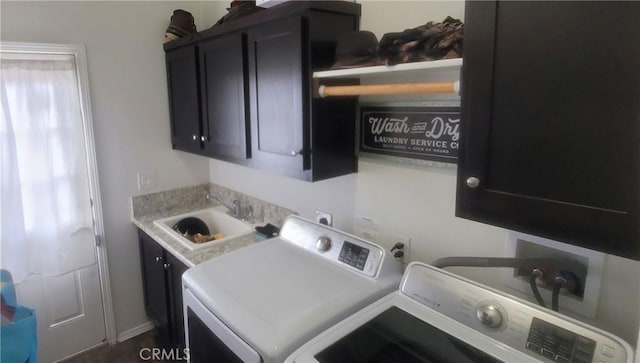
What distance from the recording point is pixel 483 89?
852 millimetres

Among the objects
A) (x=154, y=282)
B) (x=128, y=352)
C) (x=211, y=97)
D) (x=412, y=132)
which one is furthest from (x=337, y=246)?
(x=128, y=352)

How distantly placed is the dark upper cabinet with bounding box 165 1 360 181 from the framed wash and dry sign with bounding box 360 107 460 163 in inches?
4.1

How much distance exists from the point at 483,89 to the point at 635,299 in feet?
2.35

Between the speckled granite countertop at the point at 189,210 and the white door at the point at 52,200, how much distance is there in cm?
29

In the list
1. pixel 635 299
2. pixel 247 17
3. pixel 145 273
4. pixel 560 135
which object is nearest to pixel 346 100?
pixel 247 17

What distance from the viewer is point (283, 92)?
1.57m

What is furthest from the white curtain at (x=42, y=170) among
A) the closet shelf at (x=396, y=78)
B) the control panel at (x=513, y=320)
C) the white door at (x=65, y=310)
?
the control panel at (x=513, y=320)

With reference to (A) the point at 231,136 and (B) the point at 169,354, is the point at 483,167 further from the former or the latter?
(B) the point at 169,354

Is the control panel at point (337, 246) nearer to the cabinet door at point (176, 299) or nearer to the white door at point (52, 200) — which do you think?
the cabinet door at point (176, 299)

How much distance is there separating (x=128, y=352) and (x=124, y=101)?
1699 mm

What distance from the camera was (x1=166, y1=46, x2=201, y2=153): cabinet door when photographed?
2191 mm

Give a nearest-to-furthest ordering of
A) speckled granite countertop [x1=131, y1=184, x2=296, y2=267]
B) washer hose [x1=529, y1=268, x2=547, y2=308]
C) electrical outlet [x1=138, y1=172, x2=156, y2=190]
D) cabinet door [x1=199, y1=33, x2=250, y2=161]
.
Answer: washer hose [x1=529, y1=268, x2=547, y2=308] < cabinet door [x1=199, y1=33, x2=250, y2=161] < speckled granite countertop [x1=131, y1=184, x2=296, y2=267] < electrical outlet [x1=138, y1=172, x2=156, y2=190]

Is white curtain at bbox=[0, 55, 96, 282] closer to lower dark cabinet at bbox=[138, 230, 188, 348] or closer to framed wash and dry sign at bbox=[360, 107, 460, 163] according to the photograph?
lower dark cabinet at bbox=[138, 230, 188, 348]

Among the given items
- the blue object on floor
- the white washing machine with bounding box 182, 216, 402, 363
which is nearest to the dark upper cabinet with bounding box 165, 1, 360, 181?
the white washing machine with bounding box 182, 216, 402, 363
